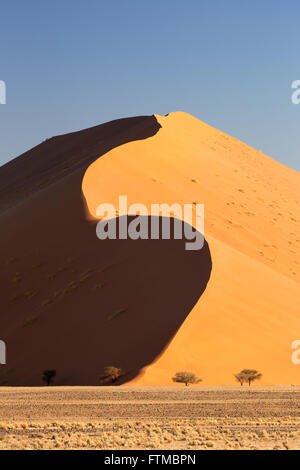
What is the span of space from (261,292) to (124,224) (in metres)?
7.12

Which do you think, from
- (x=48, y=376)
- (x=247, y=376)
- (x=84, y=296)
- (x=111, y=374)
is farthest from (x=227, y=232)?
(x=111, y=374)

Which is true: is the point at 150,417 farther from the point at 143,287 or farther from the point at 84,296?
the point at 84,296

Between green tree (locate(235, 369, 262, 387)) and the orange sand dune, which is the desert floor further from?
the orange sand dune

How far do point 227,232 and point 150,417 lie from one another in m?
27.7

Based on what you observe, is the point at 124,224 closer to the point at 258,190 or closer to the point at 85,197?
the point at 85,197

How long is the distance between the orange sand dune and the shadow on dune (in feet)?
2.59

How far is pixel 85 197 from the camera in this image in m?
43.1

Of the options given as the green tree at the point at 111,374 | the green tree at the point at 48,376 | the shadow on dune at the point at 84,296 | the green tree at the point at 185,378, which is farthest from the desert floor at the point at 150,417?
the shadow on dune at the point at 84,296

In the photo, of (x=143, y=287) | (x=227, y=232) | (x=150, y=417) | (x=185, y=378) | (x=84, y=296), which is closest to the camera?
(x=150, y=417)

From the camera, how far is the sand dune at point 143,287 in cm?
2809

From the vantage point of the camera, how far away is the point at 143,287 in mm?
31453

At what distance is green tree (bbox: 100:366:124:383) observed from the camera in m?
26.3

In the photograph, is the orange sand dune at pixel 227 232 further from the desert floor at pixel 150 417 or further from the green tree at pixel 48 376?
the green tree at pixel 48 376
